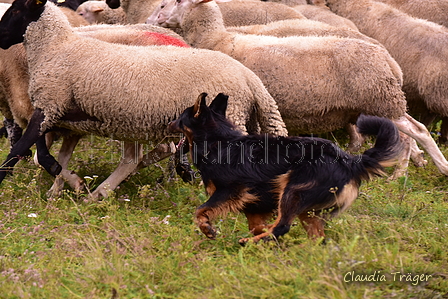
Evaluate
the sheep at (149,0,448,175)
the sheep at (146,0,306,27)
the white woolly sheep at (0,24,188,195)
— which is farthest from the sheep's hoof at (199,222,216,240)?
the sheep at (146,0,306,27)

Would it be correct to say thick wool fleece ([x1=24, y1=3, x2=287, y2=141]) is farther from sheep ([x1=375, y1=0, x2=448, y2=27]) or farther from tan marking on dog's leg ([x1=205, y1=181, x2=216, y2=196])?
sheep ([x1=375, y1=0, x2=448, y2=27])

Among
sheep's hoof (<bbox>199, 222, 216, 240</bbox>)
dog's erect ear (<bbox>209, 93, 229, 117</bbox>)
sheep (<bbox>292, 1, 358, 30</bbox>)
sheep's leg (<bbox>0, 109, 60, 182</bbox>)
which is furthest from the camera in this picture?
sheep (<bbox>292, 1, 358, 30</bbox>)

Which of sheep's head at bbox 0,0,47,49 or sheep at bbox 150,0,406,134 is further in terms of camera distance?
sheep at bbox 150,0,406,134

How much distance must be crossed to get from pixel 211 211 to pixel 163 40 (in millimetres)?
2739

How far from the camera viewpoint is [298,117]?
6.30 meters

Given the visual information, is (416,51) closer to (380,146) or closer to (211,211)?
(380,146)

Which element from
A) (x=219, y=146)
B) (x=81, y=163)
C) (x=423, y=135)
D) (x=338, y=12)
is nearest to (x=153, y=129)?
(x=219, y=146)

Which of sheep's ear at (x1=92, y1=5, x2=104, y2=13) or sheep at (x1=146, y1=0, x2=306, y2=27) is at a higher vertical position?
sheep at (x1=146, y1=0, x2=306, y2=27)

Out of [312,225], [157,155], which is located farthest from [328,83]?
[312,225]

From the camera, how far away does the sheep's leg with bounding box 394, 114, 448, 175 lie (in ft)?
20.8

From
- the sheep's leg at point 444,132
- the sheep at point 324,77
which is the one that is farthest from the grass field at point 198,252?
the sheep's leg at point 444,132

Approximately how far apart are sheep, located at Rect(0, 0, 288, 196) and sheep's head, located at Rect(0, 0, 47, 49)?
0.02 meters

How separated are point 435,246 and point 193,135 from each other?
66.1 inches

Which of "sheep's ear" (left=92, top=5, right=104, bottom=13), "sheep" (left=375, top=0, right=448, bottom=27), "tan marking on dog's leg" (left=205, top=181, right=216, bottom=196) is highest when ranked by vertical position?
"tan marking on dog's leg" (left=205, top=181, right=216, bottom=196)
